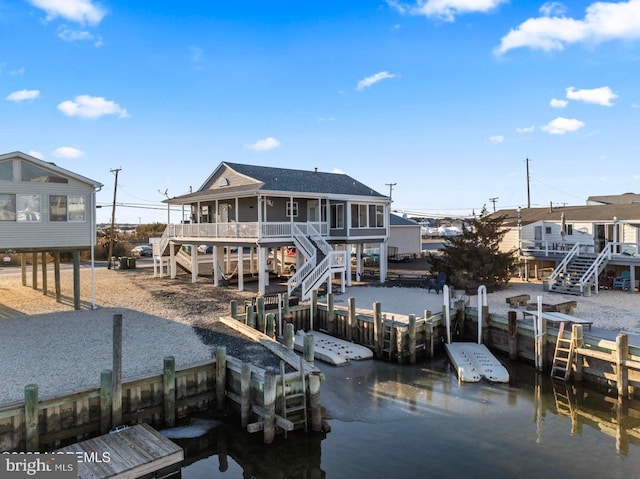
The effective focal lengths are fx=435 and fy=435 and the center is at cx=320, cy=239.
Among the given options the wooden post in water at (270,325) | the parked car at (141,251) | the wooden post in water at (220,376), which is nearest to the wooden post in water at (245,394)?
the wooden post in water at (220,376)

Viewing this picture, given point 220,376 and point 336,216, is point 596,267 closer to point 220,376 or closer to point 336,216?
point 336,216

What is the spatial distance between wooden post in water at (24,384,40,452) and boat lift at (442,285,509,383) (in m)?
11.2

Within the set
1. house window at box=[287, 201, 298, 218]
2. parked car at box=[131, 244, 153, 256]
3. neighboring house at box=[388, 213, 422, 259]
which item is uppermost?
house window at box=[287, 201, 298, 218]

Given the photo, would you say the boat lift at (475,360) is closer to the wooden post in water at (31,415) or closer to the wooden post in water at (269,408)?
the wooden post in water at (269,408)

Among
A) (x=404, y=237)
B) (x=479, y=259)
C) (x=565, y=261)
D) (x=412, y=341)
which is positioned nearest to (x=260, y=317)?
(x=412, y=341)

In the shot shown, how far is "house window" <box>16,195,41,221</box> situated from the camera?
17.0m

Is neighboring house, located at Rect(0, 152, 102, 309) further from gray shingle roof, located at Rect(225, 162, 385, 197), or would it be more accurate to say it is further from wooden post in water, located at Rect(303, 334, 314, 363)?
wooden post in water, located at Rect(303, 334, 314, 363)

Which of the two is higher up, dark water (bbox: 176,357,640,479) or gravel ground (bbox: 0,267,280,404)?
gravel ground (bbox: 0,267,280,404)

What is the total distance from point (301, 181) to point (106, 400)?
63.5 ft

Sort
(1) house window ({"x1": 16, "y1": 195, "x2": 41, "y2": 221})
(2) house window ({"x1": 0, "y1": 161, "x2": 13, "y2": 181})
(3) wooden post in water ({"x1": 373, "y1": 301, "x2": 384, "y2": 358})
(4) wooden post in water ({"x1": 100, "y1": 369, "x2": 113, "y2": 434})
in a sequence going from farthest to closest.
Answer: (1) house window ({"x1": 16, "y1": 195, "x2": 41, "y2": 221}) → (2) house window ({"x1": 0, "y1": 161, "x2": 13, "y2": 181}) → (3) wooden post in water ({"x1": 373, "y1": 301, "x2": 384, "y2": 358}) → (4) wooden post in water ({"x1": 100, "y1": 369, "x2": 113, "y2": 434})

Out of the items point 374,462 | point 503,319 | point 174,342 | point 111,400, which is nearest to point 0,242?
point 174,342

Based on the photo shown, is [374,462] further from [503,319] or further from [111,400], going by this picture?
[503,319]

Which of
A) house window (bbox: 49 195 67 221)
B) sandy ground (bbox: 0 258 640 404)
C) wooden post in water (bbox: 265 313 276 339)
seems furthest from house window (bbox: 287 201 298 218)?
house window (bbox: 49 195 67 221)

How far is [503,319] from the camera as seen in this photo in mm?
16297
